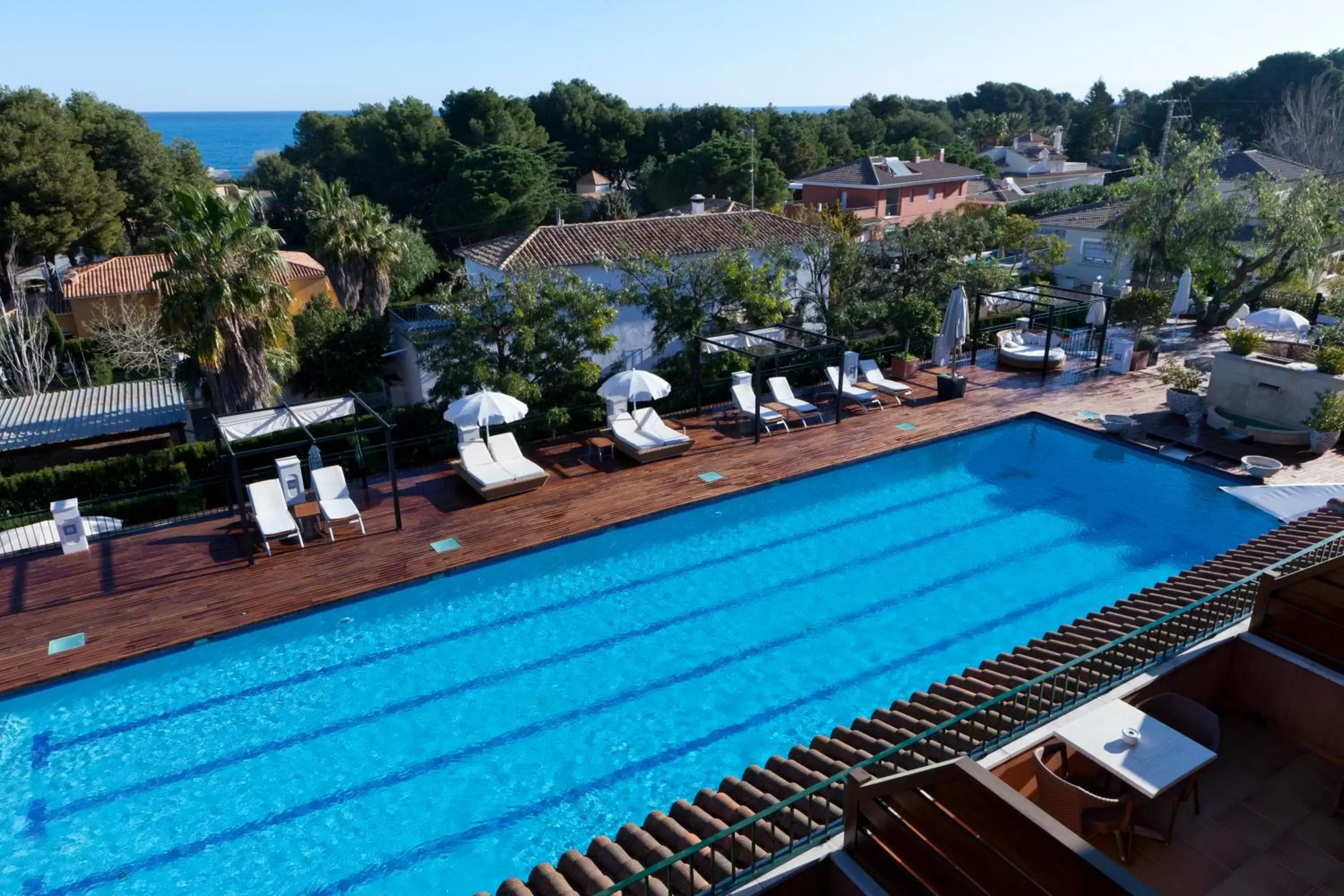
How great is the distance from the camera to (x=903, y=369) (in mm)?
20250

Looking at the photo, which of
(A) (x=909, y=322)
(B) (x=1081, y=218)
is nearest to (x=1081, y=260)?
(B) (x=1081, y=218)

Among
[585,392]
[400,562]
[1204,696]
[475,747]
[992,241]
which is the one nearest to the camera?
[1204,696]

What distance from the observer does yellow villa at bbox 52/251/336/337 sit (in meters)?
28.8

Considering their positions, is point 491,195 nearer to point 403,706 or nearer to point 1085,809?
point 403,706

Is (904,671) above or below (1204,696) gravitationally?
below

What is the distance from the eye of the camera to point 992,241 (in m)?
26.9

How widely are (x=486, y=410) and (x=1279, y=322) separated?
1770cm

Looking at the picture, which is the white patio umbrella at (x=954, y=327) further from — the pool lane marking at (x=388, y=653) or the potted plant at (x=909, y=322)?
the pool lane marking at (x=388, y=653)

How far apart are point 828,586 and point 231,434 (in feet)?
30.3

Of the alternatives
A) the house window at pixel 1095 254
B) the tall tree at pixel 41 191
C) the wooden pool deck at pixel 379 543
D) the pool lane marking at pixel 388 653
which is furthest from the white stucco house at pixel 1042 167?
the tall tree at pixel 41 191

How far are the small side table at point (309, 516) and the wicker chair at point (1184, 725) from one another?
1123 centimetres

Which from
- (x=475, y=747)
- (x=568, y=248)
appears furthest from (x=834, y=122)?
(x=475, y=747)

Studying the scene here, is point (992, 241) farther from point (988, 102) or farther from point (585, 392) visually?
point (988, 102)

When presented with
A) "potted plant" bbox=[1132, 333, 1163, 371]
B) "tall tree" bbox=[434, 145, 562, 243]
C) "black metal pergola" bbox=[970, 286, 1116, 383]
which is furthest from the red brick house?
"potted plant" bbox=[1132, 333, 1163, 371]
